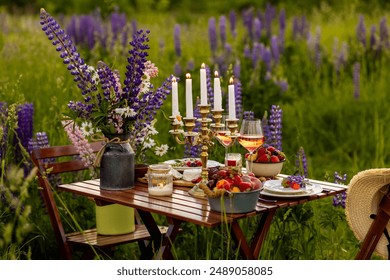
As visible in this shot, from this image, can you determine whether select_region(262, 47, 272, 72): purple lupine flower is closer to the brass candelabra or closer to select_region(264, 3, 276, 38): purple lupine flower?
select_region(264, 3, 276, 38): purple lupine flower

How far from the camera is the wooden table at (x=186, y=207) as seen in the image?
3.19m

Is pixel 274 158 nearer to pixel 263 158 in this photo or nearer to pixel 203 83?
pixel 263 158

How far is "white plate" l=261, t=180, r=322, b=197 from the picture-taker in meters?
3.47

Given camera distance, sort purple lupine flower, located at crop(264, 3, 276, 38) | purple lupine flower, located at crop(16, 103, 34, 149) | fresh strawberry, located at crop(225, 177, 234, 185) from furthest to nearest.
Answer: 1. purple lupine flower, located at crop(264, 3, 276, 38)
2. purple lupine flower, located at crop(16, 103, 34, 149)
3. fresh strawberry, located at crop(225, 177, 234, 185)

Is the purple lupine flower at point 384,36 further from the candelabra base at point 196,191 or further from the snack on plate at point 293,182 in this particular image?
the candelabra base at point 196,191

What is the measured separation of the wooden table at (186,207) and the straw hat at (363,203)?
74 mm

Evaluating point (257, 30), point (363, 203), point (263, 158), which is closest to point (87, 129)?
point (263, 158)

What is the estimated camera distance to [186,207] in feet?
10.9

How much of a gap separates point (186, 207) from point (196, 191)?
0.22m

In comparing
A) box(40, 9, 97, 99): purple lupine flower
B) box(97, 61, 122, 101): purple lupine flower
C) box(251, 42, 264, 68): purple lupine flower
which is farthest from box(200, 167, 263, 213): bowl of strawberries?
box(251, 42, 264, 68): purple lupine flower

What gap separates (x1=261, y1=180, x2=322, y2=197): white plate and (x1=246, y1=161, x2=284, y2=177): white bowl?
23cm

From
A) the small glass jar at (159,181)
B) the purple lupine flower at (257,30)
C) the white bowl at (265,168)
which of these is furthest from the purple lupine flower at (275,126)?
the purple lupine flower at (257,30)

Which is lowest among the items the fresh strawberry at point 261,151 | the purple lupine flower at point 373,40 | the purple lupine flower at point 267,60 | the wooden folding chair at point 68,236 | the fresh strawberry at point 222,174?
the wooden folding chair at point 68,236
